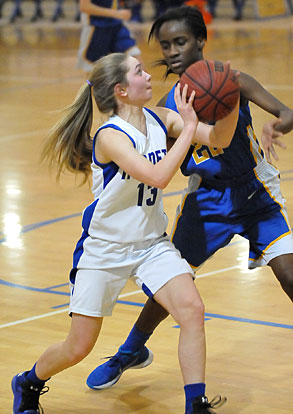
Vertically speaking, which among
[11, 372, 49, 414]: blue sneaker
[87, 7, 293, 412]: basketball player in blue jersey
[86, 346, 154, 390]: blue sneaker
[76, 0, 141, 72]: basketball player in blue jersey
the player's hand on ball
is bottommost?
[76, 0, 141, 72]: basketball player in blue jersey

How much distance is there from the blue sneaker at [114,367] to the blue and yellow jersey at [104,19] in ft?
26.5

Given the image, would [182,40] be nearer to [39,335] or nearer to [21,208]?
[39,335]

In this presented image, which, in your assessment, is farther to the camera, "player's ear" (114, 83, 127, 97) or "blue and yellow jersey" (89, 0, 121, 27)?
"blue and yellow jersey" (89, 0, 121, 27)

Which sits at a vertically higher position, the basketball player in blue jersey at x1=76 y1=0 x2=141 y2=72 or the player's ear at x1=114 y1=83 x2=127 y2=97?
the player's ear at x1=114 y1=83 x2=127 y2=97

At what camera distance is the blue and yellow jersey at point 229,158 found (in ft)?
13.7

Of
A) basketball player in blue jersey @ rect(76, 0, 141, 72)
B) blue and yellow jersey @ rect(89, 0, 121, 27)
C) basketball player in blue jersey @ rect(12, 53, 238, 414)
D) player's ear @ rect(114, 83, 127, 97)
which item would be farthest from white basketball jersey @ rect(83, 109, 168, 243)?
blue and yellow jersey @ rect(89, 0, 121, 27)

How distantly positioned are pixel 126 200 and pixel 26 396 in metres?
0.94

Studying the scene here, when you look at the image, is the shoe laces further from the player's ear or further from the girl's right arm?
the girl's right arm

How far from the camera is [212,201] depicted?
4234 millimetres

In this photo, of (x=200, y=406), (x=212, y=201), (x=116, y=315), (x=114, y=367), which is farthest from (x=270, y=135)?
(x=116, y=315)

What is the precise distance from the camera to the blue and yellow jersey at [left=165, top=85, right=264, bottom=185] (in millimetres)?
4176

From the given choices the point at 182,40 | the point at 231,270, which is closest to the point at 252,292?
the point at 231,270

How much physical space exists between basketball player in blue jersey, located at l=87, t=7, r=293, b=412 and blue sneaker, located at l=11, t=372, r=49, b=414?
399 millimetres

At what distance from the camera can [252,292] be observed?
5473 millimetres
